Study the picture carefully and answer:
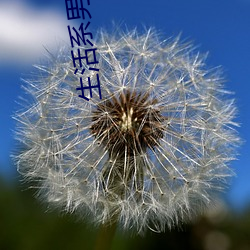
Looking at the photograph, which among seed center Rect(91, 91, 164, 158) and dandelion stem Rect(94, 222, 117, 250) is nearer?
dandelion stem Rect(94, 222, 117, 250)

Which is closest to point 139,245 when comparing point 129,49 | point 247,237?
point 247,237

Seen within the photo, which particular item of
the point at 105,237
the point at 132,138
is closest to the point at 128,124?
the point at 132,138

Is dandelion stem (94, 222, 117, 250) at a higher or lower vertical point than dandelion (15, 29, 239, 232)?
lower

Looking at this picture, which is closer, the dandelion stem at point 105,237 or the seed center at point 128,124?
the dandelion stem at point 105,237

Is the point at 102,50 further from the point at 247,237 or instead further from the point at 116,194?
the point at 247,237

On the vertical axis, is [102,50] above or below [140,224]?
above
